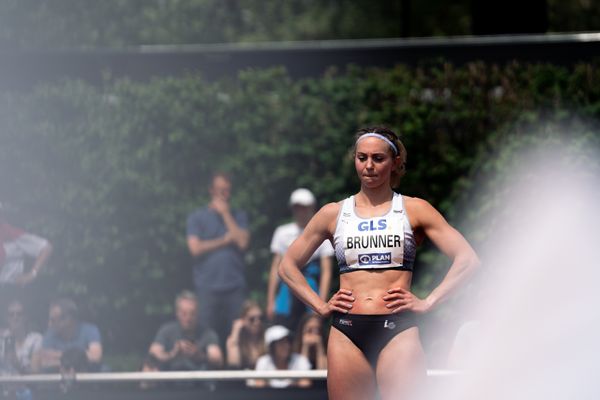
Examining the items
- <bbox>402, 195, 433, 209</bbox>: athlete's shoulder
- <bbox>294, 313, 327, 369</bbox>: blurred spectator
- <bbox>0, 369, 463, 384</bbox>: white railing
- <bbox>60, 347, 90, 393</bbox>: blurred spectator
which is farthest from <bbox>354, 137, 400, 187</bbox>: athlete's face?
<bbox>294, 313, 327, 369</bbox>: blurred spectator

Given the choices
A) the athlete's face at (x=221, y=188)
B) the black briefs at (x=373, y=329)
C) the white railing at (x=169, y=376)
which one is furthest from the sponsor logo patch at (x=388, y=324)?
the athlete's face at (x=221, y=188)

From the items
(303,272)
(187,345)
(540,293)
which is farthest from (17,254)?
(540,293)

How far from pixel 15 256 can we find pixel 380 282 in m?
5.70

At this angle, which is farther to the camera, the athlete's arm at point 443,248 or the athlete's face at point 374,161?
the athlete's face at point 374,161

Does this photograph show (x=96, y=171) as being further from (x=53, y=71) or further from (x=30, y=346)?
(x=30, y=346)

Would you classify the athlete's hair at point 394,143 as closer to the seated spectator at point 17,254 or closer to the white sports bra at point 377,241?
the white sports bra at point 377,241

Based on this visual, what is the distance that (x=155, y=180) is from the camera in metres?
15.4

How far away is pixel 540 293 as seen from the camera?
11.9 m

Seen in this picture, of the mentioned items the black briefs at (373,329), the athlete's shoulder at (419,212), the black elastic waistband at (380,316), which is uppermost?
the athlete's shoulder at (419,212)

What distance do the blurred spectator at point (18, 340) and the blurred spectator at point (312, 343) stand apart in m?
2.36

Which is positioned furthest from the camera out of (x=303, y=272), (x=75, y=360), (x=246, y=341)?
(x=303, y=272)

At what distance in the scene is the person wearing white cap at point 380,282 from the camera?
7.18m

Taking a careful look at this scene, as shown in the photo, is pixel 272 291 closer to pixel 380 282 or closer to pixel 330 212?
pixel 330 212

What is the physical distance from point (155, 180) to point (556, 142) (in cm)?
462
